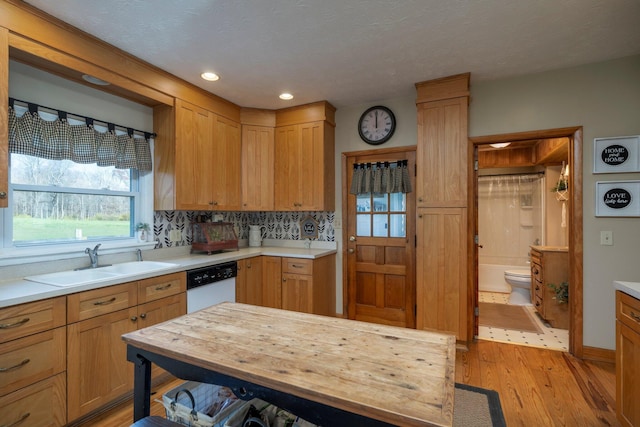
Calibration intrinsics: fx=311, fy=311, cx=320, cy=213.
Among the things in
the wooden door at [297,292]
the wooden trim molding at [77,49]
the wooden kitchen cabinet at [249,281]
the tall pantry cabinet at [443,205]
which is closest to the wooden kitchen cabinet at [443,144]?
the tall pantry cabinet at [443,205]

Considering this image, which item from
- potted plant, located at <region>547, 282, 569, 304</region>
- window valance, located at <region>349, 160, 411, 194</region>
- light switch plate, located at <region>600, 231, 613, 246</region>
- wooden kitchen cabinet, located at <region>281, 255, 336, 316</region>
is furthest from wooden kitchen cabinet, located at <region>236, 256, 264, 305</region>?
potted plant, located at <region>547, 282, 569, 304</region>

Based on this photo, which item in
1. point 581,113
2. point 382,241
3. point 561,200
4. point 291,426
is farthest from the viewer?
point 561,200

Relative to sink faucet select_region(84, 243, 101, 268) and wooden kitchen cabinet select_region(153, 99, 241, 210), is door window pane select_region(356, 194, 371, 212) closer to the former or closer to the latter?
wooden kitchen cabinet select_region(153, 99, 241, 210)

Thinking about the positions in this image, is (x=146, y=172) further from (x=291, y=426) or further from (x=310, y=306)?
(x=291, y=426)

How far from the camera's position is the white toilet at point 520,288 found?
14.5 feet

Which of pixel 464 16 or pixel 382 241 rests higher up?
pixel 464 16

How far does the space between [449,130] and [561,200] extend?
9.70 feet

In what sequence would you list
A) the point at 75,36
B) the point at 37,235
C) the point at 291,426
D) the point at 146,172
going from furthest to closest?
1. the point at 146,172
2. the point at 37,235
3. the point at 75,36
4. the point at 291,426

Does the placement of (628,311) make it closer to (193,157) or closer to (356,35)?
(356,35)

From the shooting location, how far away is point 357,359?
3.53ft

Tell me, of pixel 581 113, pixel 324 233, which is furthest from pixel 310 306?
pixel 581 113

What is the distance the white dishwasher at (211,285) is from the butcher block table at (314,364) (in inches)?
46.5

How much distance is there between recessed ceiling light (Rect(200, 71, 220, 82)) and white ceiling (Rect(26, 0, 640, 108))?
0.17 ft

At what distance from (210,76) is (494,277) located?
519 cm
